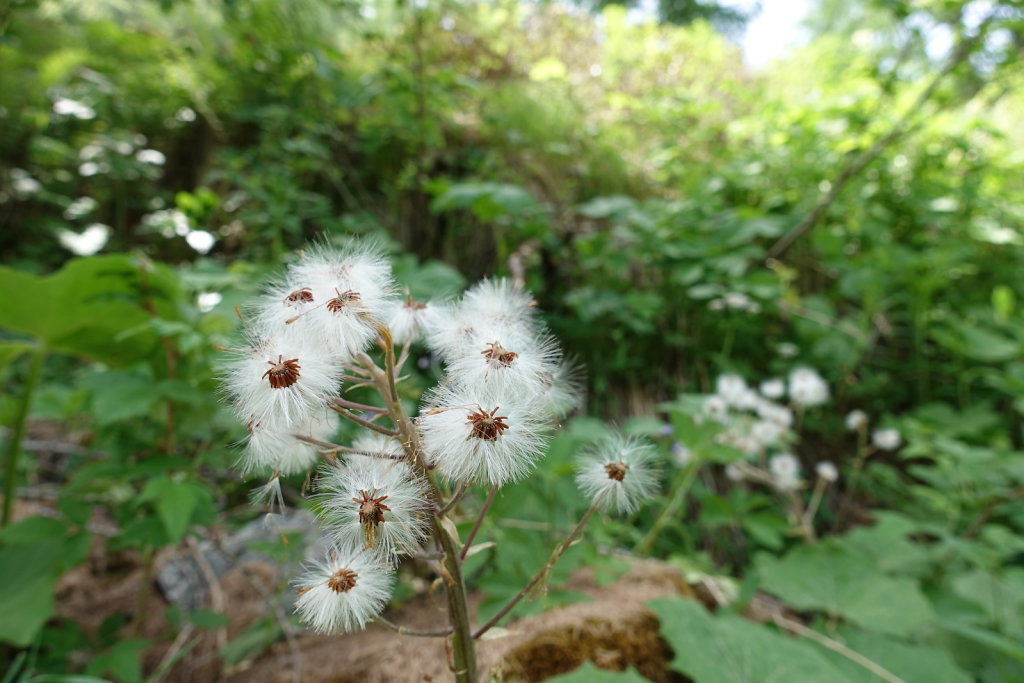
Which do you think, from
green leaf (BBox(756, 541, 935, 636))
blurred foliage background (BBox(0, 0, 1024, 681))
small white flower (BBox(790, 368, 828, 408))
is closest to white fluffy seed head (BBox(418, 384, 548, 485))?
blurred foliage background (BBox(0, 0, 1024, 681))

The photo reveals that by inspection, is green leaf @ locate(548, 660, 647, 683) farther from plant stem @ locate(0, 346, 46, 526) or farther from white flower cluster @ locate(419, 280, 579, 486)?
plant stem @ locate(0, 346, 46, 526)

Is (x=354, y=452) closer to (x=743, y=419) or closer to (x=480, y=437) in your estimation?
(x=480, y=437)

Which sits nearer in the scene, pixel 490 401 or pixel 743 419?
pixel 490 401

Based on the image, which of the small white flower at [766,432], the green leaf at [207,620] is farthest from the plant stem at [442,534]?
the small white flower at [766,432]

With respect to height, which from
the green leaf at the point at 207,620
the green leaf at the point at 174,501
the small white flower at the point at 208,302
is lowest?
the green leaf at the point at 207,620

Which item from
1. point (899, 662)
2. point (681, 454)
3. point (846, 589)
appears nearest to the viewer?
point (899, 662)

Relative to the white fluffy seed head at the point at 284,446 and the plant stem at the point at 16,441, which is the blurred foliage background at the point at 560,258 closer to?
the plant stem at the point at 16,441

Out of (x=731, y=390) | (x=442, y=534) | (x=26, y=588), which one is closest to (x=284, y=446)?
(x=442, y=534)
